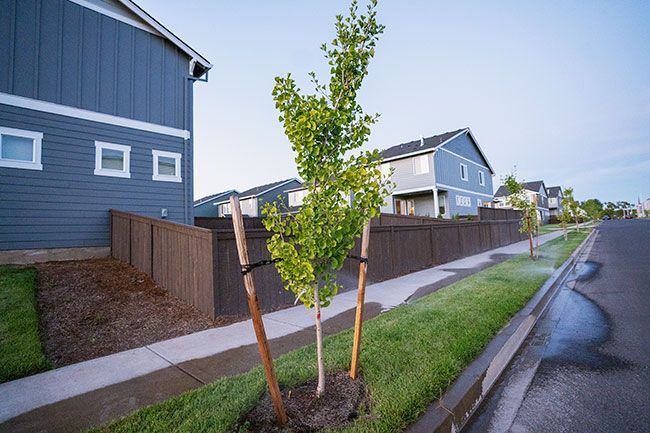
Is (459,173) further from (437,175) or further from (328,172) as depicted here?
(328,172)

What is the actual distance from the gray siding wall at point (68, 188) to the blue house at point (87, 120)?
1.0 inches

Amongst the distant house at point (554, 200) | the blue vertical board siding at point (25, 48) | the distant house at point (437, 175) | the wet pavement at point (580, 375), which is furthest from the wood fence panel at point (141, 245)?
the distant house at point (554, 200)

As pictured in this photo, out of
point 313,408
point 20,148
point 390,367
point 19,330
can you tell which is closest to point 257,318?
point 313,408

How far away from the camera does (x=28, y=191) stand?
855 centimetres

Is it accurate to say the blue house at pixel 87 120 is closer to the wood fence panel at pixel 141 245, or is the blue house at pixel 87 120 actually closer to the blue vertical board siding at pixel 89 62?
the blue vertical board siding at pixel 89 62

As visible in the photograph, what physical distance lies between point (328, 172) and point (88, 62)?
36.5 ft

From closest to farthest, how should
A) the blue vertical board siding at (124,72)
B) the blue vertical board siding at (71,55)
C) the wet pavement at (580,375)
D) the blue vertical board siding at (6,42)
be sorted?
1. the wet pavement at (580,375)
2. the blue vertical board siding at (6,42)
3. the blue vertical board siding at (71,55)
4. the blue vertical board siding at (124,72)

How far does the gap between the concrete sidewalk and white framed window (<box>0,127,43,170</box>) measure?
746 centimetres

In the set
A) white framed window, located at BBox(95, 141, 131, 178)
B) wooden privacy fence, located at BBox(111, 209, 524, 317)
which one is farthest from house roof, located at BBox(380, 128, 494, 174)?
white framed window, located at BBox(95, 141, 131, 178)

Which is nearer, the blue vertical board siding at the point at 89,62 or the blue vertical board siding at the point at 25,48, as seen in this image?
the blue vertical board siding at the point at 25,48

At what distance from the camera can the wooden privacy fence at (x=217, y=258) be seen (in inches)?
223

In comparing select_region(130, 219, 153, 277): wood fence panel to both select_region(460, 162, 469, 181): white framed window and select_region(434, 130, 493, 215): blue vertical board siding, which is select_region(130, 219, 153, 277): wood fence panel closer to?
select_region(434, 130, 493, 215): blue vertical board siding

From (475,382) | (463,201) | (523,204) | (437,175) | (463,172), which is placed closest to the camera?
(475,382)

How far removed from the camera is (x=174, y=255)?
654cm
